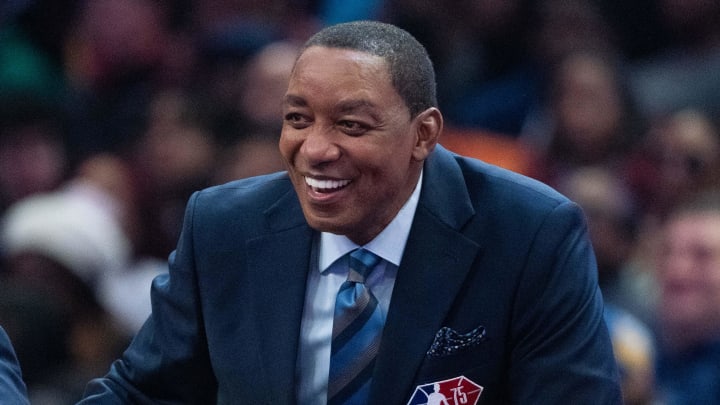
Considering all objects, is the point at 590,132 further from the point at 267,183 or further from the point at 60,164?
the point at 267,183

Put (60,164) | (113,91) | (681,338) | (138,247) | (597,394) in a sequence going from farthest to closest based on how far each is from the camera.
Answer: (113,91), (60,164), (138,247), (681,338), (597,394)

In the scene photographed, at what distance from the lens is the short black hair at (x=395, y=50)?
→ 2.80 metres

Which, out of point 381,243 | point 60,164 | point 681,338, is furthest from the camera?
point 60,164

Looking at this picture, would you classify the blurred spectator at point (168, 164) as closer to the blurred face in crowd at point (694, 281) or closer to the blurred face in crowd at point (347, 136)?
the blurred face in crowd at point (694, 281)

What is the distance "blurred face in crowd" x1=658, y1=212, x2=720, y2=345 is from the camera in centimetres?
491

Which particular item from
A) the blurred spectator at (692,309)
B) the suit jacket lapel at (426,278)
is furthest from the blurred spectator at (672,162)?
the suit jacket lapel at (426,278)

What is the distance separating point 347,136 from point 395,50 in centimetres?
19

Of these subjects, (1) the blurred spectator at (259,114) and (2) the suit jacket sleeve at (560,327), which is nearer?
(2) the suit jacket sleeve at (560,327)

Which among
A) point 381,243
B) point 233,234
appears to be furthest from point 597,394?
point 233,234

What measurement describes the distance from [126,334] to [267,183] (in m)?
2.00

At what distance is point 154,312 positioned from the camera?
3.11 metres

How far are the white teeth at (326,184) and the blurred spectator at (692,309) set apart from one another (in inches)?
93.7

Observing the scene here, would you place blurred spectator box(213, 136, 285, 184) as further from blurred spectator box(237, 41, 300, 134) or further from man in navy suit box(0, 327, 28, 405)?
man in navy suit box(0, 327, 28, 405)

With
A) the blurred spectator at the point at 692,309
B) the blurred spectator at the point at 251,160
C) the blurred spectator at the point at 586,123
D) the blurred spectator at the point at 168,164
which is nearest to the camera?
the blurred spectator at the point at 692,309
